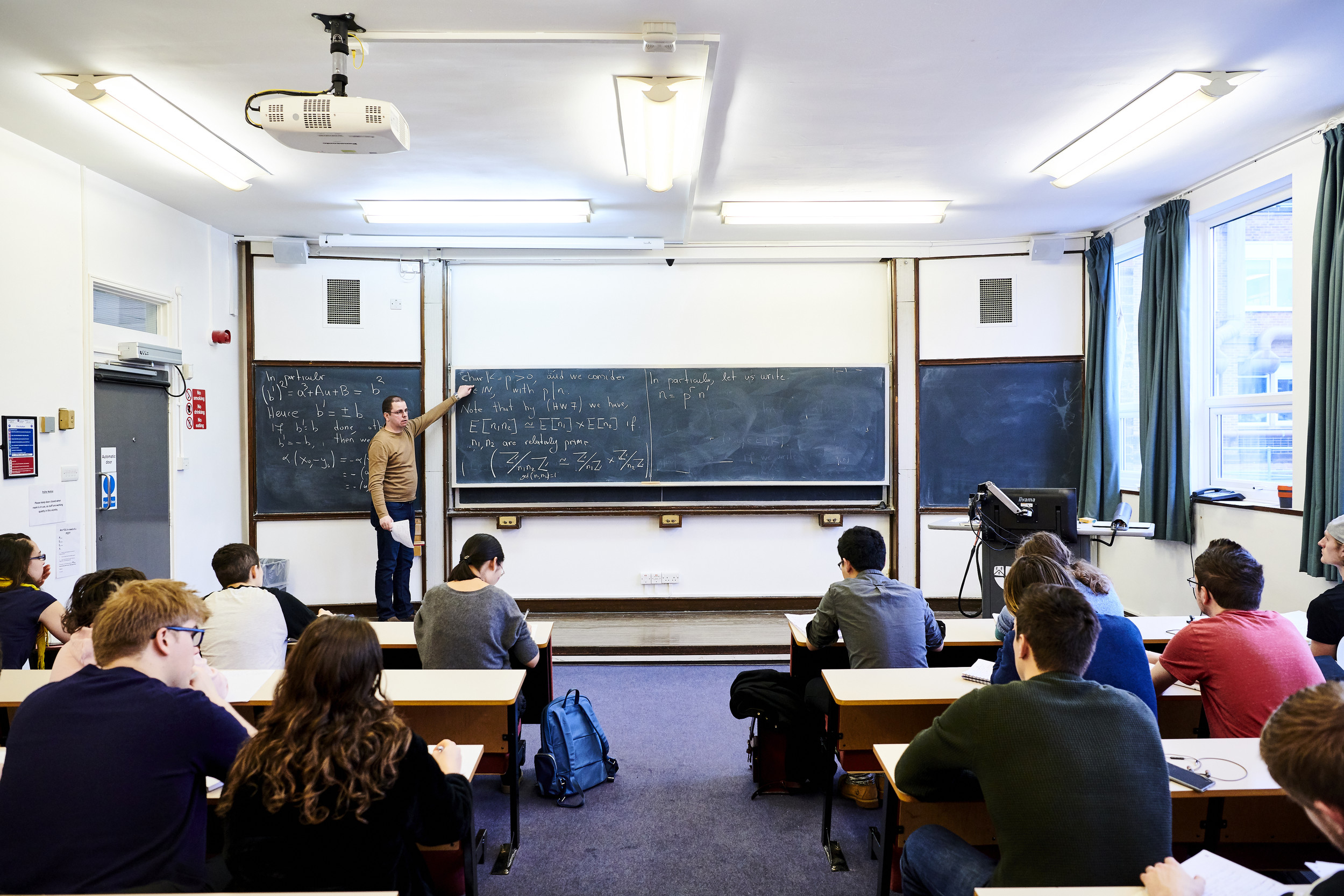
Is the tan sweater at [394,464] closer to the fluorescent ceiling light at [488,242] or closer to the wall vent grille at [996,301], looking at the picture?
the fluorescent ceiling light at [488,242]

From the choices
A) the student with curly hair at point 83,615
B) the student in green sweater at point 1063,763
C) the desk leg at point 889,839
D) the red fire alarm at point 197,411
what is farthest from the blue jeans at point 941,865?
the red fire alarm at point 197,411

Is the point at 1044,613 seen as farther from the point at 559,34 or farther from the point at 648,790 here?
the point at 559,34

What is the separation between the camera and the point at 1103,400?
18.2 ft

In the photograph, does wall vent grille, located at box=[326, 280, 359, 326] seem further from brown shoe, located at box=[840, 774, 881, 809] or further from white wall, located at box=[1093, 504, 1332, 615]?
white wall, located at box=[1093, 504, 1332, 615]

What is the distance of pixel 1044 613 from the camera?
5.23 feet

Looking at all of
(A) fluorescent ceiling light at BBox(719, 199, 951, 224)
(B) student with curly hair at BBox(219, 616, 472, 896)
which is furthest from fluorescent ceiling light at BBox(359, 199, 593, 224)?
(B) student with curly hair at BBox(219, 616, 472, 896)

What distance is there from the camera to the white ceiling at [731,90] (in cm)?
271

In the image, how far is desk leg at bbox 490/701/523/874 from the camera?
2.53m

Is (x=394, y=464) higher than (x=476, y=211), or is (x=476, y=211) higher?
(x=476, y=211)

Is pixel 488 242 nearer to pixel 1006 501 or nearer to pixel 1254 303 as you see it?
pixel 1006 501

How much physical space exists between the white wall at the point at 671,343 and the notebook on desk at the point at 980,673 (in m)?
3.34

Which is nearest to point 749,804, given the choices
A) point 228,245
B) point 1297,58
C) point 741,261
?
point 1297,58

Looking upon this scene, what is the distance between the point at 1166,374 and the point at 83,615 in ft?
18.5

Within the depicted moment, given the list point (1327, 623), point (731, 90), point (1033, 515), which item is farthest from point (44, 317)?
point (1327, 623)
